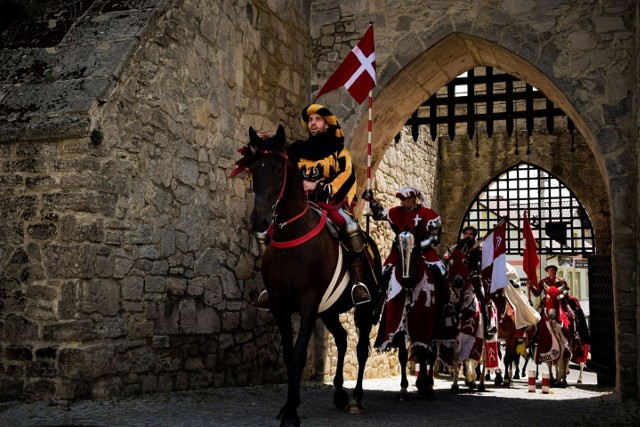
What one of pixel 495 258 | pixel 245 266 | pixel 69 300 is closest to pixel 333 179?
pixel 69 300

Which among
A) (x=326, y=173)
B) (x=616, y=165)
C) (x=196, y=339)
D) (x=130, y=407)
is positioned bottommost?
(x=130, y=407)

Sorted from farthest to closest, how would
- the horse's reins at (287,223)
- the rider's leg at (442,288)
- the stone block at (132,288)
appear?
the rider's leg at (442,288), the stone block at (132,288), the horse's reins at (287,223)

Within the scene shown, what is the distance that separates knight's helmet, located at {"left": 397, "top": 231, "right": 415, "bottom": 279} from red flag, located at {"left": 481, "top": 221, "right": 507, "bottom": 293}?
2439 mm

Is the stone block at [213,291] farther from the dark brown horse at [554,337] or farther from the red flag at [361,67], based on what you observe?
the dark brown horse at [554,337]

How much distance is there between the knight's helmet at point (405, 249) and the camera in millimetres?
5988

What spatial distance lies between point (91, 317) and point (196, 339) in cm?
132

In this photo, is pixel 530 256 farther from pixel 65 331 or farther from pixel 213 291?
pixel 65 331

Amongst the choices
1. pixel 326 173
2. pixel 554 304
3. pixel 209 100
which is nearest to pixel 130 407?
pixel 326 173

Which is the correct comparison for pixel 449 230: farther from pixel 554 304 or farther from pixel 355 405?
pixel 355 405

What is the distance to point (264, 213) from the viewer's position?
421 centimetres

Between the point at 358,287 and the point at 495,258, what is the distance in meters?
3.59

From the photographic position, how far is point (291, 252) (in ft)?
15.3

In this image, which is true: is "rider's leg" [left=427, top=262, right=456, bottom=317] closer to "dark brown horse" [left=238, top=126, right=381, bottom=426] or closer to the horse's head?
the horse's head

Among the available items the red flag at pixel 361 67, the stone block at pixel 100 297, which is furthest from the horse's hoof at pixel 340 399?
the red flag at pixel 361 67
